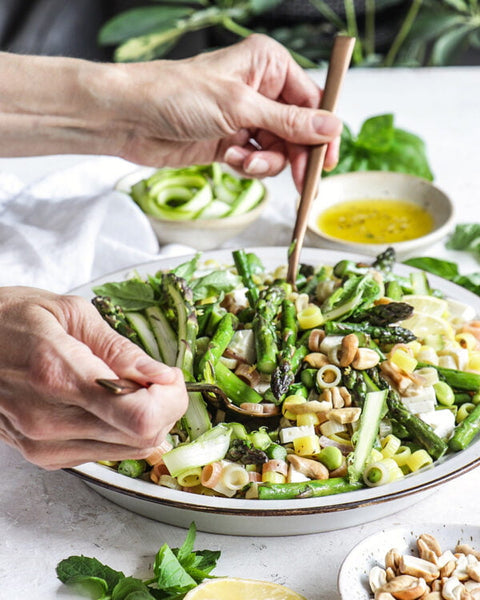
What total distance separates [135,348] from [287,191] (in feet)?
6.50

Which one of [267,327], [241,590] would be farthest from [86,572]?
[267,327]

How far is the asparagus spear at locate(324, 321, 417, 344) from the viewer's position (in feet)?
6.61

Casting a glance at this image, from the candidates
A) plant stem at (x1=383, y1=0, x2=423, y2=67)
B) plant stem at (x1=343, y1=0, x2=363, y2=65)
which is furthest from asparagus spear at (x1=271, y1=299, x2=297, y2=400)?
plant stem at (x1=383, y1=0, x2=423, y2=67)

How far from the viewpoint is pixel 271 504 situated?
159 cm

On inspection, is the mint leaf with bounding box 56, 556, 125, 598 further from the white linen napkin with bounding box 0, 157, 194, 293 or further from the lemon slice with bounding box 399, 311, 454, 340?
the white linen napkin with bounding box 0, 157, 194, 293

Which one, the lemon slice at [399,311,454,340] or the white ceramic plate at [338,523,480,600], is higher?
the lemon slice at [399,311,454,340]

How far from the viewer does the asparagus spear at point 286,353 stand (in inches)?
72.6

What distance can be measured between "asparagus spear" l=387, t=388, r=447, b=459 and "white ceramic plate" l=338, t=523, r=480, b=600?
0.21 meters

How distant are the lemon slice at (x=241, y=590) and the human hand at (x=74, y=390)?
262 millimetres

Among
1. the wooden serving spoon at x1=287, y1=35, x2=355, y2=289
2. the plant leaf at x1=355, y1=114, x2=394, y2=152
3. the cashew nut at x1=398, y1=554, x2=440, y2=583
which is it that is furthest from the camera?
the plant leaf at x1=355, y1=114, x2=394, y2=152

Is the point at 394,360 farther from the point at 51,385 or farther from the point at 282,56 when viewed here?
the point at 282,56

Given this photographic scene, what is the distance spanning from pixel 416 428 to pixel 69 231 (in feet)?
4.73

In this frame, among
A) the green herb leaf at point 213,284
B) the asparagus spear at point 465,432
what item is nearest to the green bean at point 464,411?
the asparagus spear at point 465,432

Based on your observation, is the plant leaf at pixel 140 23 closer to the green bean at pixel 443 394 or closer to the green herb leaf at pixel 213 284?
the green herb leaf at pixel 213 284
